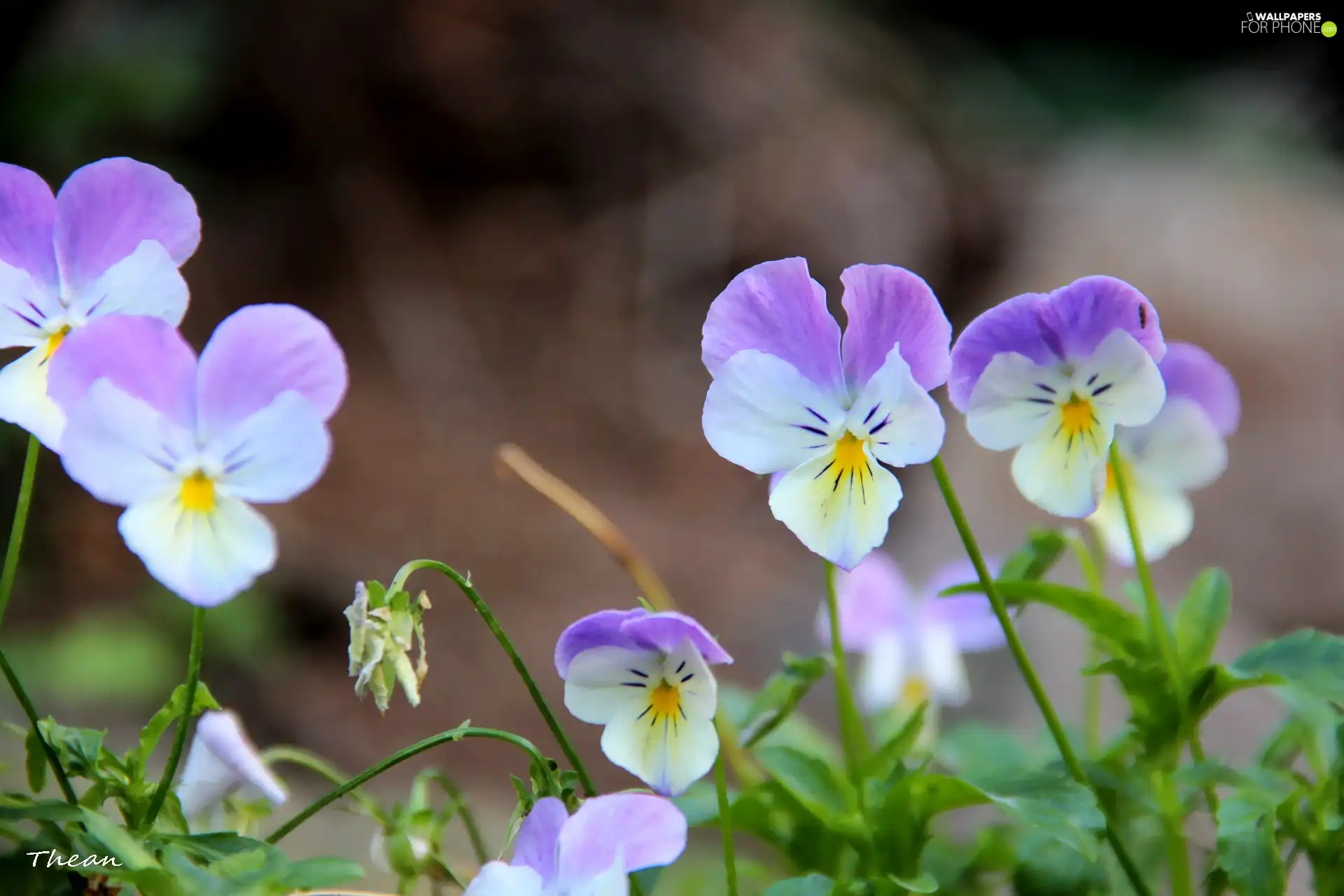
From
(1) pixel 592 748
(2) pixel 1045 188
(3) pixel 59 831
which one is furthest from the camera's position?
(2) pixel 1045 188

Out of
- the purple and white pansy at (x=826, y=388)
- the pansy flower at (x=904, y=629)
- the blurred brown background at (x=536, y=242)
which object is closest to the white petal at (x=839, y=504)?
the purple and white pansy at (x=826, y=388)

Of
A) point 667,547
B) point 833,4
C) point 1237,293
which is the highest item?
point 833,4

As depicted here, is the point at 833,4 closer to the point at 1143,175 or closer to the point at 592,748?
the point at 1143,175

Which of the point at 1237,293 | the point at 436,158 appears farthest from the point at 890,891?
the point at 436,158

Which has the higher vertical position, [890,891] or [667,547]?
[667,547]

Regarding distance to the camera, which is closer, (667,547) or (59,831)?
(59,831)

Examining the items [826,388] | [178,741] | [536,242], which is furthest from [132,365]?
[536,242]

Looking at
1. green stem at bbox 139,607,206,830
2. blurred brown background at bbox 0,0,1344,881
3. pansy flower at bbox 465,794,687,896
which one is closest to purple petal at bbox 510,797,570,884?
pansy flower at bbox 465,794,687,896
